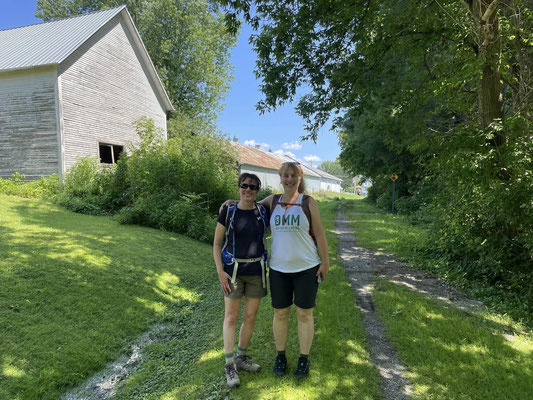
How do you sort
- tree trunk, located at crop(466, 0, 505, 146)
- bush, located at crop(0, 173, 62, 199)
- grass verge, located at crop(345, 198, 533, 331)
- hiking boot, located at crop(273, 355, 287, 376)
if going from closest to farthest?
1. hiking boot, located at crop(273, 355, 287, 376)
2. grass verge, located at crop(345, 198, 533, 331)
3. tree trunk, located at crop(466, 0, 505, 146)
4. bush, located at crop(0, 173, 62, 199)

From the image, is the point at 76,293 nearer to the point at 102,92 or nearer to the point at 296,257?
the point at 296,257

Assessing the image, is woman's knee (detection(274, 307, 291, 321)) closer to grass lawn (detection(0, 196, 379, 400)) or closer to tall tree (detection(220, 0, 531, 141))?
grass lawn (detection(0, 196, 379, 400))

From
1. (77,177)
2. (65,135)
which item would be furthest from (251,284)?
(65,135)

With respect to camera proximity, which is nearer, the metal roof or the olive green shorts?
the olive green shorts

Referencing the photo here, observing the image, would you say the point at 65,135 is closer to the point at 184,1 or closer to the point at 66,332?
the point at 66,332

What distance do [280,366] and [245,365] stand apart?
1.18 ft

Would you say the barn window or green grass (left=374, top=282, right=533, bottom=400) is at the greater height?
the barn window

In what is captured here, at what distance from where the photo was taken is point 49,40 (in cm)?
1509

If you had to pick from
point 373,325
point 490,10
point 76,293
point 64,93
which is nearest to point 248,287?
point 373,325

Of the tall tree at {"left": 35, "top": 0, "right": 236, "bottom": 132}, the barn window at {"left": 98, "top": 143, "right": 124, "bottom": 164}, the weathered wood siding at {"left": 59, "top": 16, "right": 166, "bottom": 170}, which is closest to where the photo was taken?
the weathered wood siding at {"left": 59, "top": 16, "right": 166, "bottom": 170}

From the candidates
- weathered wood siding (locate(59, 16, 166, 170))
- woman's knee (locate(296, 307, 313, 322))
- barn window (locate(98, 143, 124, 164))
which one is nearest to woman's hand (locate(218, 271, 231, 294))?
woman's knee (locate(296, 307, 313, 322))

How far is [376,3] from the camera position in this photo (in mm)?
6070

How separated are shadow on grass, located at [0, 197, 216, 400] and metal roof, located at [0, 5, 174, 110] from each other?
27.0ft

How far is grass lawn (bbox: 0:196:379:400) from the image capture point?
10.2 feet
